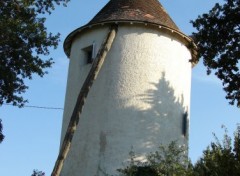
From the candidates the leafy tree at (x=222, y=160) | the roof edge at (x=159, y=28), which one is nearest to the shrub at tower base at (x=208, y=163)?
the leafy tree at (x=222, y=160)

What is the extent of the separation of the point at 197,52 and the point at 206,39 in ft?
3.52

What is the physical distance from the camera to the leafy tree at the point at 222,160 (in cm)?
1045

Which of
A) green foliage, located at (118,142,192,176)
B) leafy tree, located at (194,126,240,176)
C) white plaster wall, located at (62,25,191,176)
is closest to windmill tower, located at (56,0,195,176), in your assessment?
white plaster wall, located at (62,25,191,176)

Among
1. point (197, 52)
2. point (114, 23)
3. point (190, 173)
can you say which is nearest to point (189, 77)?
point (197, 52)

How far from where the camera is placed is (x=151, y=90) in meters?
19.2

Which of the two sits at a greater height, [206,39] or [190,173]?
[206,39]

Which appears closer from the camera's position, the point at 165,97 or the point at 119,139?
the point at 119,139

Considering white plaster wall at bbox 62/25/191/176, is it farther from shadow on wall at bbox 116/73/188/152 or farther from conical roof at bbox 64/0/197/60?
conical roof at bbox 64/0/197/60

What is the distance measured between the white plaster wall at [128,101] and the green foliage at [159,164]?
0.42 m

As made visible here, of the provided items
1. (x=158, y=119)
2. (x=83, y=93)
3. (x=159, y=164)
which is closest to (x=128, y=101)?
(x=158, y=119)

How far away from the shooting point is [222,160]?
35.1ft

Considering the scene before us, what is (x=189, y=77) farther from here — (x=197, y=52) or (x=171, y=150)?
(x=171, y=150)

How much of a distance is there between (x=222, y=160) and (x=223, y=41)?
32.5 feet

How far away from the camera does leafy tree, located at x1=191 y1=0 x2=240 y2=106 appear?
19516 millimetres
